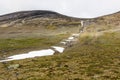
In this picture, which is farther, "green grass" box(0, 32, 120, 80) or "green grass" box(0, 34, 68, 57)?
"green grass" box(0, 34, 68, 57)

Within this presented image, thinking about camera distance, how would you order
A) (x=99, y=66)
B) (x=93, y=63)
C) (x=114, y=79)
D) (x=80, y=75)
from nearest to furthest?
(x=114, y=79) → (x=80, y=75) → (x=99, y=66) → (x=93, y=63)

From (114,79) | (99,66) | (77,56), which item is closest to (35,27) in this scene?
(77,56)

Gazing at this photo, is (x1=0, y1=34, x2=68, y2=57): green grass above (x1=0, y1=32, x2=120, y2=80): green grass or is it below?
below

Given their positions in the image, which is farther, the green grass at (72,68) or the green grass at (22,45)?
the green grass at (22,45)

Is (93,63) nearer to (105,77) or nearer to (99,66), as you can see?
(99,66)

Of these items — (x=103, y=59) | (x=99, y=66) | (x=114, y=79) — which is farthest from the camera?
(x=103, y=59)

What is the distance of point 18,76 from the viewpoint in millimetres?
47375

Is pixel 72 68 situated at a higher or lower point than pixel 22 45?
higher

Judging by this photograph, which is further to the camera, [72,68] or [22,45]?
→ [22,45]

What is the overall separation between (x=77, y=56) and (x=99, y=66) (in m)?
14.4

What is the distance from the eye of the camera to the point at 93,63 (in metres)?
58.1

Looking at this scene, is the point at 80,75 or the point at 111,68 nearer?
the point at 80,75

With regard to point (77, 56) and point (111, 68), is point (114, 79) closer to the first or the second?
point (111, 68)

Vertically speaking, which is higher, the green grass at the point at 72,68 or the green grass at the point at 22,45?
the green grass at the point at 72,68
